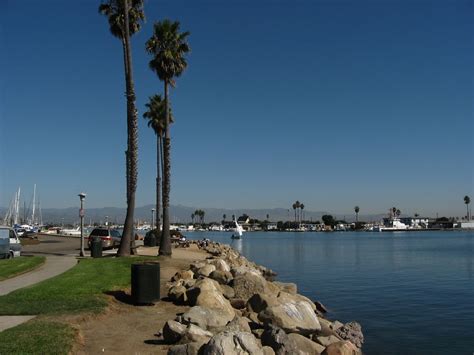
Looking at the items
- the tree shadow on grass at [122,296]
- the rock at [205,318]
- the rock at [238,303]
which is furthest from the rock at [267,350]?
the rock at [238,303]

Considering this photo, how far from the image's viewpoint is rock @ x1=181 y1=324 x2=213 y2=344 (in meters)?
10.8

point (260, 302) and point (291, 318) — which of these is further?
point (260, 302)

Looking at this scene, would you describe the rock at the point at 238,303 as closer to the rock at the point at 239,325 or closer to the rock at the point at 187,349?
the rock at the point at 239,325

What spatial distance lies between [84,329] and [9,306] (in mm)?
2936

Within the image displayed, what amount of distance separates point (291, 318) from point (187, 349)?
5583mm

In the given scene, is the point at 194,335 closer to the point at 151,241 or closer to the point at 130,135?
the point at 130,135

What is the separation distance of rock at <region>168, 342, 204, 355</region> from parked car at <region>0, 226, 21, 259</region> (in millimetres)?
20183

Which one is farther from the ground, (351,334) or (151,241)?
(151,241)

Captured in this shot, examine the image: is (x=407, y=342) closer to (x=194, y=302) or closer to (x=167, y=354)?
(x=194, y=302)

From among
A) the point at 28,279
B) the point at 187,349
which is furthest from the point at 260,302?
the point at 28,279

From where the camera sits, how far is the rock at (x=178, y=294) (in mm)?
16578

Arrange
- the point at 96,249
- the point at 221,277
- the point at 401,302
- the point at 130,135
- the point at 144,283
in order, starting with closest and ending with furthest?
the point at 144,283 < the point at 221,277 < the point at 401,302 < the point at 96,249 < the point at 130,135

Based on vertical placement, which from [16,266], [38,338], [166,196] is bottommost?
[38,338]

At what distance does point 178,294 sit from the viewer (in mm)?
16797
